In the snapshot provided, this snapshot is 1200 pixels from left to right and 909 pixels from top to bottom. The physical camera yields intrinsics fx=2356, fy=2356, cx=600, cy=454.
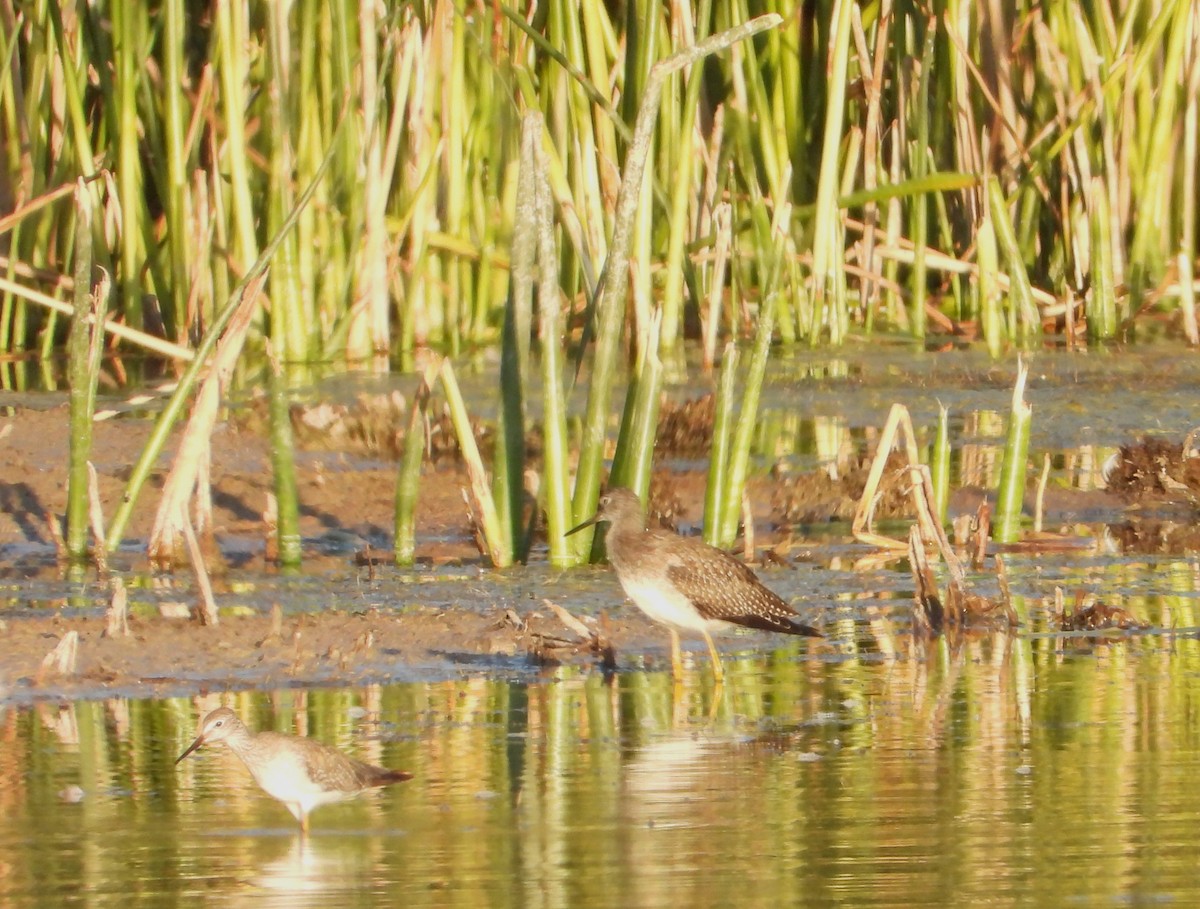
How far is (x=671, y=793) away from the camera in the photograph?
4.96m

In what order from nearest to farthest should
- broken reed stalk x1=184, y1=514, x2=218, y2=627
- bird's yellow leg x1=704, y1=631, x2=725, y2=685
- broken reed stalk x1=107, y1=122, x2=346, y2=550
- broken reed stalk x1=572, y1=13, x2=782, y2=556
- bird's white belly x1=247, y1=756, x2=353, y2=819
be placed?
bird's white belly x1=247, y1=756, x2=353, y2=819 → bird's yellow leg x1=704, y1=631, x2=725, y2=685 → broken reed stalk x1=184, y1=514, x2=218, y2=627 → broken reed stalk x1=107, y1=122, x2=346, y2=550 → broken reed stalk x1=572, y1=13, x2=782, y2=556

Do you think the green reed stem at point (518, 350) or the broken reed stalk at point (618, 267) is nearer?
the broken reed stalk at point (618, 267)

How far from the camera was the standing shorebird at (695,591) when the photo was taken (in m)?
6.70

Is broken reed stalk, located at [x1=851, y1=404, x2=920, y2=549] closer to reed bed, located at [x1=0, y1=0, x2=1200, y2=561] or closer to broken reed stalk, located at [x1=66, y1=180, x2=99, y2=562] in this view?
broken reed stalk, located at [x1=66, y1=180, x2=99, y2=562]

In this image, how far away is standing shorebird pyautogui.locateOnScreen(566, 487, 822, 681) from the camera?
6.70 m

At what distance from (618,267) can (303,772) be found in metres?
2.99

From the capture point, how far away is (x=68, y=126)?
1288 cm

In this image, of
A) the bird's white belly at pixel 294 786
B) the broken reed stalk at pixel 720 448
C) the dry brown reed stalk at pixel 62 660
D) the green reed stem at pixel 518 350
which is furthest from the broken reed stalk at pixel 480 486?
the bird's white belly at pixel 294 786

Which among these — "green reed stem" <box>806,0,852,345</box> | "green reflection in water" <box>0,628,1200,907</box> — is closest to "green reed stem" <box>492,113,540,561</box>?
"green reflection in water" <box>0,628,1200,907</box>

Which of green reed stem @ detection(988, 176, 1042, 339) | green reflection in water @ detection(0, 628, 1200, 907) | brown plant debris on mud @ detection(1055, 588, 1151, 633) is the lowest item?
green reflection in water @ detection(0, 628, 1200, 907)

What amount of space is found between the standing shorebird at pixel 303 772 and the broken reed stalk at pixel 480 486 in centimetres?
276

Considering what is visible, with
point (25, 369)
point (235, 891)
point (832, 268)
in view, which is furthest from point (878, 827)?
point (25, 369)

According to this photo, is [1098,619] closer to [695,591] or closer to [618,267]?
[695,591]

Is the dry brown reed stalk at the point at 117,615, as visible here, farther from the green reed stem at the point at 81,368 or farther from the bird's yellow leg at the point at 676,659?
the bird's yellow leg at the point at 676,659
